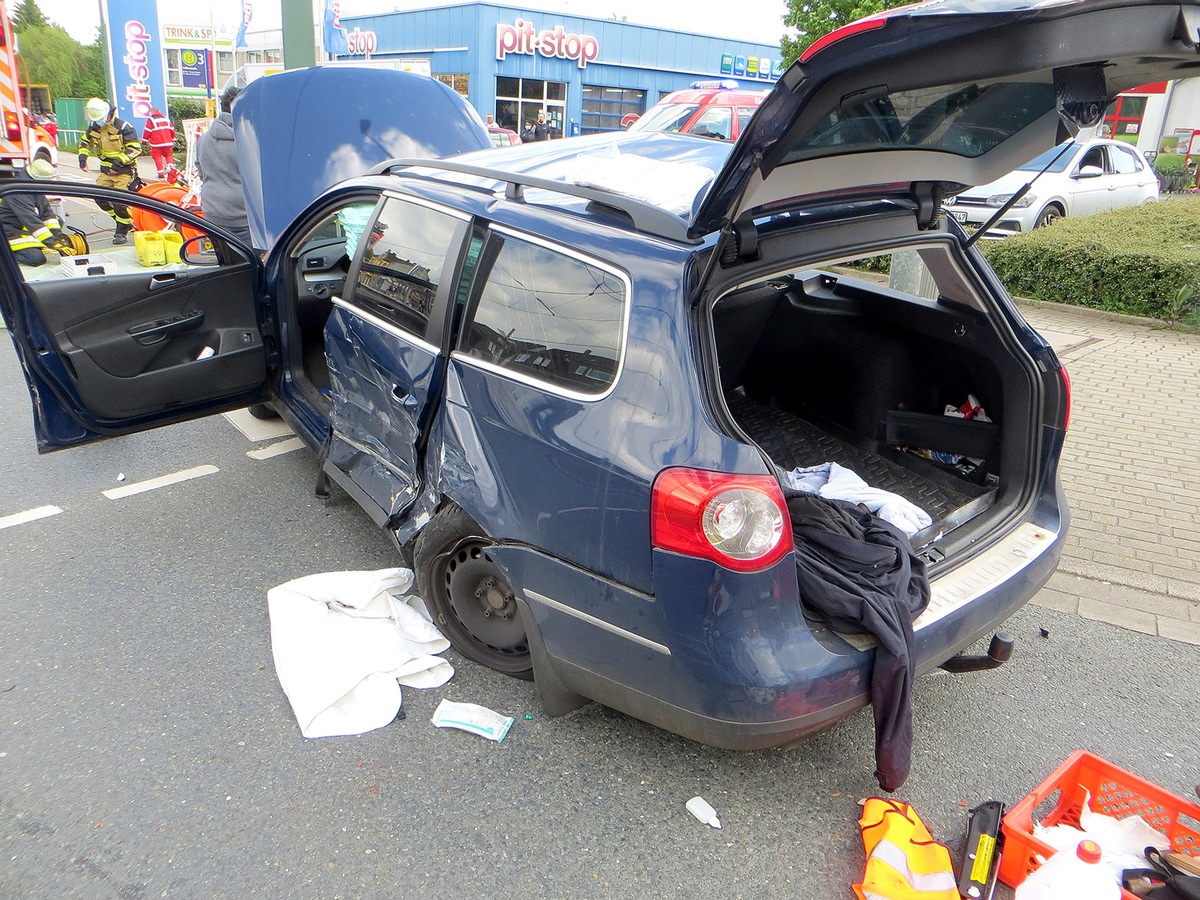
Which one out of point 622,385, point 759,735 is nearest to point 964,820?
point 759,735

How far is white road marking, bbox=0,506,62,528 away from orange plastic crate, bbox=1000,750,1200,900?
420 cm

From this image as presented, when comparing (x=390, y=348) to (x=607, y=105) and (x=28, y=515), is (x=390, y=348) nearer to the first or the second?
(x=28, y=515)

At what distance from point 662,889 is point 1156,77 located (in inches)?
89.0

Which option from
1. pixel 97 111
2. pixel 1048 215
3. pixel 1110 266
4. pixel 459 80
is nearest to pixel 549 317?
pixel 1110 266

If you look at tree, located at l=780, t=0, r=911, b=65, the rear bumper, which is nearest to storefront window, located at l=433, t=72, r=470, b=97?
tree, located at l=780, t=0, r=911, b=65

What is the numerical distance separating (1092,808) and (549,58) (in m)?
31.4

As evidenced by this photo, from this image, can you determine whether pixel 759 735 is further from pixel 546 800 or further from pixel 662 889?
pixel 546 800

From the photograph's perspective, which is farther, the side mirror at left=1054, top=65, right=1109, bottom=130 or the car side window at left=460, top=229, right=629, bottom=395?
the car side window at left=460, top=229, right=629, bottom=395

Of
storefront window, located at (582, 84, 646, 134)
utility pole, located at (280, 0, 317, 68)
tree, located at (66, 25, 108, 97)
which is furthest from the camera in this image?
tree, located at (66, 25, 108, 97)

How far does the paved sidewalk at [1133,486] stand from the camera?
149 inches

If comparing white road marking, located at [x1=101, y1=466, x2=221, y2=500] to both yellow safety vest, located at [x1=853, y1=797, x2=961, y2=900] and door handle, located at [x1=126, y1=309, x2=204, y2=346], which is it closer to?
door handle, located at [x1=126, y1=309, x2=204, y2=346]

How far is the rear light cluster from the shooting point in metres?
2.14

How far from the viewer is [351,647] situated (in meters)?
3.12

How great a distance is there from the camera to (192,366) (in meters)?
4.05
